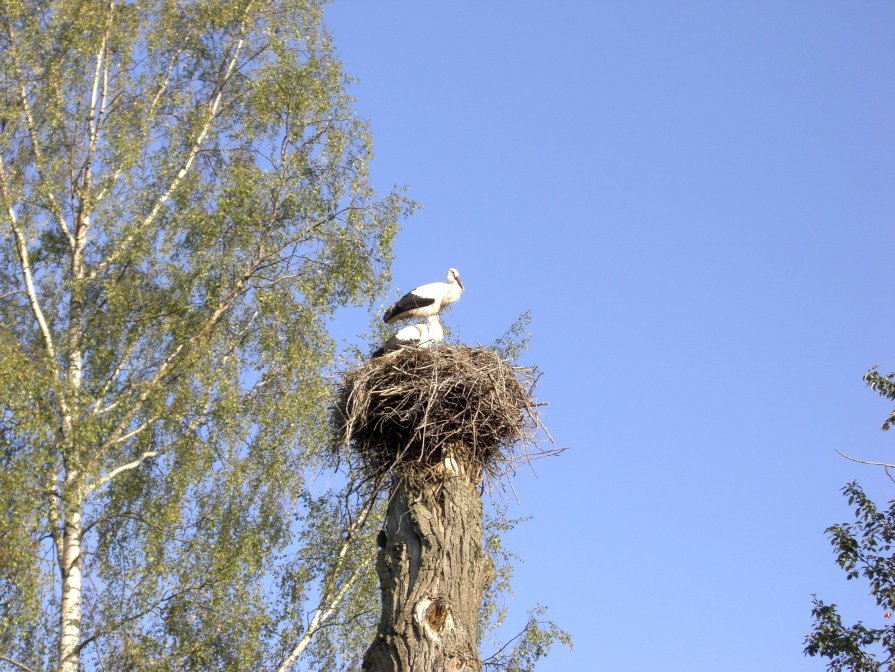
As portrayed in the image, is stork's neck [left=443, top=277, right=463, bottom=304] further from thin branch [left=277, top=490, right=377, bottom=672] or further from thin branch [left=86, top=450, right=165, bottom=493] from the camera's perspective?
thin branch [left=86, top=450, right=165, bottom=493]

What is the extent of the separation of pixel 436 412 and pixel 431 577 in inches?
48.7

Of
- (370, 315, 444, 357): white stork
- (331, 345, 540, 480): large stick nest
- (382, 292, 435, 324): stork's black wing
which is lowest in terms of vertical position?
(331, 345, 540, 480): large stick nest

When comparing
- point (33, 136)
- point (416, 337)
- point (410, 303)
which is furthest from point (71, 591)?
point (33, 136)

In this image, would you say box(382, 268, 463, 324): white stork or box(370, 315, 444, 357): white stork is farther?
box(382, 268, 463, 324): white stork

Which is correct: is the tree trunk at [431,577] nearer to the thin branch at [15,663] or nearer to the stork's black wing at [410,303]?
the stork's black wing at [410,303]

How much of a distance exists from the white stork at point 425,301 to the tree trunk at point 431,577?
2549mm

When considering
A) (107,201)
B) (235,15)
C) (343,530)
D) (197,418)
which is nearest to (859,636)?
(343,530)

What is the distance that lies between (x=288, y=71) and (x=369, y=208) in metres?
2.38

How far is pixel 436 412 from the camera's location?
862 cm

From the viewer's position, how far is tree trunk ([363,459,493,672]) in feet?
25.6

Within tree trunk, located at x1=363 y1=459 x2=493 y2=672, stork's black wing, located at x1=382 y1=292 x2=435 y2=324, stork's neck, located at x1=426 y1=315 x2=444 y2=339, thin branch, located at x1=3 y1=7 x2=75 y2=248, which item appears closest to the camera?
tree trunk, located at x1=363 y1=459 x2=493 y2=672

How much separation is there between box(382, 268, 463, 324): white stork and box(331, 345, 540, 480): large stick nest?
1.55 m

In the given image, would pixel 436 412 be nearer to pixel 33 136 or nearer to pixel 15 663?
pixel 15 663

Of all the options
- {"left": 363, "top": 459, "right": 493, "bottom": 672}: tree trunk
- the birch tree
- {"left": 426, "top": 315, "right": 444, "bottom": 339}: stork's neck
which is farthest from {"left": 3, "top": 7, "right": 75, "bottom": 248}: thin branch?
{"left": 363, "top": 459, "right": 493, "bottom": 672}: tree trunk
